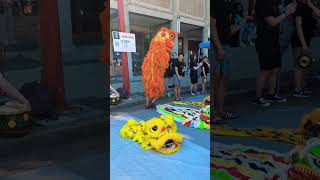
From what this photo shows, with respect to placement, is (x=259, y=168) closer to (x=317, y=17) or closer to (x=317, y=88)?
(x=317, y=88)

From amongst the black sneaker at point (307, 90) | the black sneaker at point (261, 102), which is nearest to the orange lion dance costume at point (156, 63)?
the black sneaker at point (261, 102)

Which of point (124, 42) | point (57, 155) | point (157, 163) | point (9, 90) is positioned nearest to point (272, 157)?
point (57, 155)

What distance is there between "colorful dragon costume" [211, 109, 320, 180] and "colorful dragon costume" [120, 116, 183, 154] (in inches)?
55.9

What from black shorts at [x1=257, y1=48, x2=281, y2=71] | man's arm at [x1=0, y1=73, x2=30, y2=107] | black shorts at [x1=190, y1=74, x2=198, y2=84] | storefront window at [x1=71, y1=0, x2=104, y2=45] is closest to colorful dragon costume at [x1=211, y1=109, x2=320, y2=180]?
black shorts at [x1=257, y1=48, x2=281, y2=71]

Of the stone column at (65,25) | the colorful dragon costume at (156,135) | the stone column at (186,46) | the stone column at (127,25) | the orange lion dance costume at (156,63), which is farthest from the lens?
the stone column at (186,46)

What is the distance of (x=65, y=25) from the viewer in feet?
4.50

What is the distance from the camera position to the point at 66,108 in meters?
1.41

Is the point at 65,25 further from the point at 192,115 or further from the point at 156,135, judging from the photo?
the point at 192,115

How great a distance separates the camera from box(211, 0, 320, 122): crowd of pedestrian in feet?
3.86

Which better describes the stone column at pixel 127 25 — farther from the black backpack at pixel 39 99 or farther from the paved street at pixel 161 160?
the black backpack at pixel 39 99

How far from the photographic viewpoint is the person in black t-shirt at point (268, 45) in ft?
4.00

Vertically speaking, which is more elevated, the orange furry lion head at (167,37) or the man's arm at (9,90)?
the orange furry lion head at (167,37)

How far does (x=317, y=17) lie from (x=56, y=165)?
1.20 meters

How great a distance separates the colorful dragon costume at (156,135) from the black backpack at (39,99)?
1.54 metres
